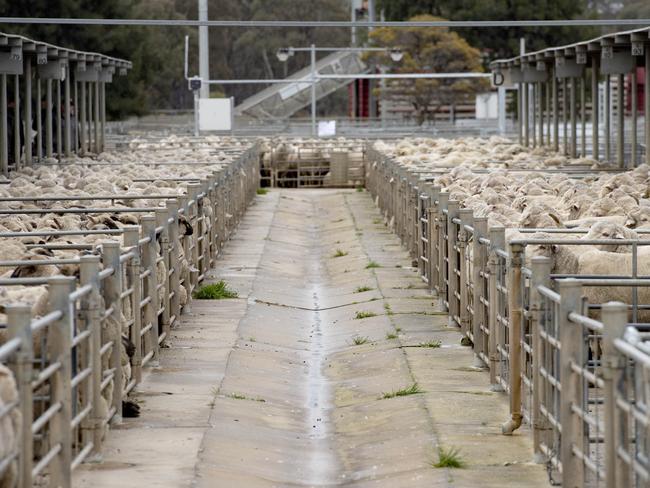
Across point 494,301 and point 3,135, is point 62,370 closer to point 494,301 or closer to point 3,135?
point 494,301

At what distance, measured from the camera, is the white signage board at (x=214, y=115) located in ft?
172

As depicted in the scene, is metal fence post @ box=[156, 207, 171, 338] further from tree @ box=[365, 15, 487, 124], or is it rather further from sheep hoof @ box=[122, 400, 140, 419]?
tree @ box=[365, 15, 487, 124]

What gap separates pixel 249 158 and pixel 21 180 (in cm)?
1378

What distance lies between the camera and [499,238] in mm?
11227

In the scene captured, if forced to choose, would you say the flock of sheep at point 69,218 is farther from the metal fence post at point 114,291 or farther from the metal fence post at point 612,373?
the metal fence post at point 612,373

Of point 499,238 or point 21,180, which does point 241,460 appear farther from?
point 21,180

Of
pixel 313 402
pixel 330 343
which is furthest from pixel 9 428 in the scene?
pixel 330 343

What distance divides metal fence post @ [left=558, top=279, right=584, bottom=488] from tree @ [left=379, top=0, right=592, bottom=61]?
65915 millimetres

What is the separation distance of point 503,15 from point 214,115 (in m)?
25.1

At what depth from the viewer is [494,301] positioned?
37.4 feet

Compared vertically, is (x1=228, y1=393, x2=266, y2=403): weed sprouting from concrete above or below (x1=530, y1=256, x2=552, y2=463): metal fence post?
below

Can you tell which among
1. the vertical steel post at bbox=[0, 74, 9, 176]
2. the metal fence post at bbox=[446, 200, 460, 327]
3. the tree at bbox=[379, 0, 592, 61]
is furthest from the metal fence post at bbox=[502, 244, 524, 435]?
the tree at bbox=[379, 0, 592, 61]

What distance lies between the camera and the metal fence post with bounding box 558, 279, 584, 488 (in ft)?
26.2

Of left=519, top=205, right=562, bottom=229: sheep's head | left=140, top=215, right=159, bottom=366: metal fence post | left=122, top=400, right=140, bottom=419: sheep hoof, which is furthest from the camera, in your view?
left=519, top=205, right=562, bottom=229: sheep's head
